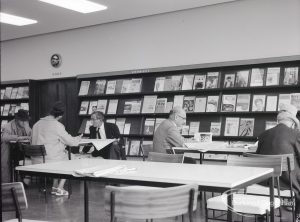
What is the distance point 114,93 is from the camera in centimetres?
848

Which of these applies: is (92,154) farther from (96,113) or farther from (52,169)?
(52,169)

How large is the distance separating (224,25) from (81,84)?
11.3ft

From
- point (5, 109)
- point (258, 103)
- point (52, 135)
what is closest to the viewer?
point (52, 135)

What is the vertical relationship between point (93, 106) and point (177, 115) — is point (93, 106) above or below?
above

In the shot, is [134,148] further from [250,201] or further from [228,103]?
[250,201]

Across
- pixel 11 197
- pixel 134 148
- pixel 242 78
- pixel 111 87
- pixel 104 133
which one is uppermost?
pixel 242 78

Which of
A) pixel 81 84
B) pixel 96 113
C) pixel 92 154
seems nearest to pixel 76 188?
pixel 92 154

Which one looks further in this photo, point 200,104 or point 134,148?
point 134,148

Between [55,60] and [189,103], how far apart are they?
358 centimetres

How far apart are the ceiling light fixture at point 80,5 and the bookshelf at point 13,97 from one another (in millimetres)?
3122

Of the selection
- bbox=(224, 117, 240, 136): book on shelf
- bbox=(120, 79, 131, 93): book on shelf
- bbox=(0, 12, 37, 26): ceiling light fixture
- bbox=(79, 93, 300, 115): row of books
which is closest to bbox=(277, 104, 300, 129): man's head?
bbox=(79, 93, 300, 115): row of books

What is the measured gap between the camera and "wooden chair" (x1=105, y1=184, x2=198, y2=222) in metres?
2.12

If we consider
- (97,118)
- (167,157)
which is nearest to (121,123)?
(97,118)

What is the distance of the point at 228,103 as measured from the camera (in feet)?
23.7
